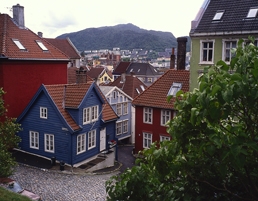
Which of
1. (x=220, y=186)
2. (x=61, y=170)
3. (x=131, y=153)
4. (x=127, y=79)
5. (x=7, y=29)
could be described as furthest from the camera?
(x=127, y=79)

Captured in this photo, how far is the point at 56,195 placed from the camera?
16859 millimetres

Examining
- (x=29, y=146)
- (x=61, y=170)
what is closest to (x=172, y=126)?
(x=61, y=170)

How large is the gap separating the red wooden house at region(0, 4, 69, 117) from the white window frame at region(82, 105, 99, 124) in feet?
19.2

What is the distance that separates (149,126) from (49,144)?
10.1m

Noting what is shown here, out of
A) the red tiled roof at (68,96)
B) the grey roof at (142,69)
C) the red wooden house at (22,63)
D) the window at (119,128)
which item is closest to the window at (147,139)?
the window at (119,128)

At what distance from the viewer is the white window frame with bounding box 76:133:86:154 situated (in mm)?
23234

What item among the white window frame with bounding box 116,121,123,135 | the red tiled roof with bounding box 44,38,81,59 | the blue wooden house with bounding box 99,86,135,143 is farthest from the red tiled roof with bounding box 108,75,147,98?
the red tiled roof with bounding box 44,38,81,59

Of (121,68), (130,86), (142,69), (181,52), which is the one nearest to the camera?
(181,52)

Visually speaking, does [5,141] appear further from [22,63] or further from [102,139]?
[102,139]

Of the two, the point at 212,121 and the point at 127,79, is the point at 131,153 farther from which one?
the point at 212,121

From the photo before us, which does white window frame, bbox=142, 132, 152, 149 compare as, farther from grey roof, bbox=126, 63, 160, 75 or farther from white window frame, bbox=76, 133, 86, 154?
grey roof, bbox=126, 63, 160, 75

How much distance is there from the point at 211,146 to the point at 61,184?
1606cm

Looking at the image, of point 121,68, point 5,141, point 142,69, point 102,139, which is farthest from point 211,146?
point 121,68

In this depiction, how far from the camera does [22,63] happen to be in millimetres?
25438
